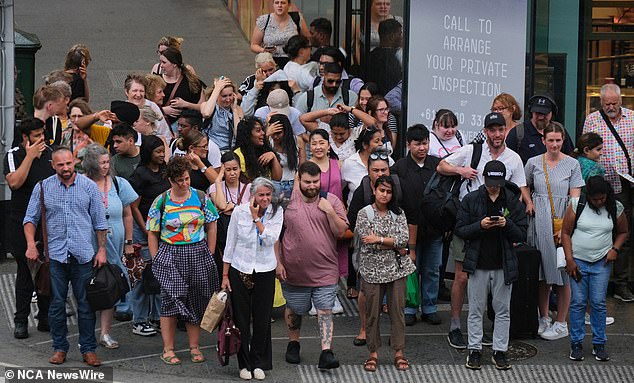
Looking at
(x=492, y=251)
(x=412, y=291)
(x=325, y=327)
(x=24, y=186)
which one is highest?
(x=24, y=186)

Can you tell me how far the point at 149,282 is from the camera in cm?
1166

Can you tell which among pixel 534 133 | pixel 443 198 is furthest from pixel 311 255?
pixel 534 133

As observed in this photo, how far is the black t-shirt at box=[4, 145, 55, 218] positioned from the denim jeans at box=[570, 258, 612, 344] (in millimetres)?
4700

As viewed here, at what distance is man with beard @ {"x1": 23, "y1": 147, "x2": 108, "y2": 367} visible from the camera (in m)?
11.0

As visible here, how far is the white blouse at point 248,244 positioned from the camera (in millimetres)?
11016

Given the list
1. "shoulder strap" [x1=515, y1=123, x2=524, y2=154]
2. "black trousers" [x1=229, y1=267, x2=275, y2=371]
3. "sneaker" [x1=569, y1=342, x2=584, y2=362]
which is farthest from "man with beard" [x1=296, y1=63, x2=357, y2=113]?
"sneaker" [x1=569, y1=342, x2=584, y2=362]

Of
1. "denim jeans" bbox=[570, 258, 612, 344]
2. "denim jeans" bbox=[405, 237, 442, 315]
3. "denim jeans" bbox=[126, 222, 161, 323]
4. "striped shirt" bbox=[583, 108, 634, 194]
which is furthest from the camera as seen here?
"striped shirt" bbox=[583, 108, 634, 194]

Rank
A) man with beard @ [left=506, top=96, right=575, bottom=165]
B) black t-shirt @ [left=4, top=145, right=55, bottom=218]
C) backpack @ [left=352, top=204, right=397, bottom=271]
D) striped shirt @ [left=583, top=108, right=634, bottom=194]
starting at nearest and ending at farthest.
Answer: backpack @ [left=352, top=204, right=397, bottom=271] → black t-shirt @ [left=4, top=145, right=55, bottom=218] → man with beard @ [left=506, top=96, right=575, bottom=165] → striped shirt @ [left=583, top=108, right=634, bottom=194]

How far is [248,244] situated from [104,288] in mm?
1230

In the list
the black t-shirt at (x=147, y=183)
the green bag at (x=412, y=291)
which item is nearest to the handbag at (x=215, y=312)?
the black t-shirt at (x=147, y=183)

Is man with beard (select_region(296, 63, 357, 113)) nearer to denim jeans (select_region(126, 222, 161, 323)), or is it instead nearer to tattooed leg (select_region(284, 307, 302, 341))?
denim jeans (select_region(126, 222, 161, 323))

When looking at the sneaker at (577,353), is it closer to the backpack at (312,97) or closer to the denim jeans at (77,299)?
the backpack at (312,97)

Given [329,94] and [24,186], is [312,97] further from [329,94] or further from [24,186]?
[24,186]

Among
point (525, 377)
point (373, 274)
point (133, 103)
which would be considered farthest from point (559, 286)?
point (133, 103)
